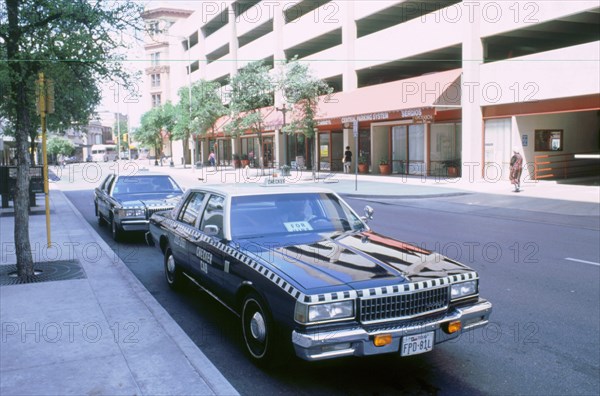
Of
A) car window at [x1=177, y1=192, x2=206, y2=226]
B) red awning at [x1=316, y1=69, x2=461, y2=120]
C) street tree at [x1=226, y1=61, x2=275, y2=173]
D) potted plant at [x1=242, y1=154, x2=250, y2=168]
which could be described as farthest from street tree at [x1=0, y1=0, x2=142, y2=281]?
potted plant at [x1=242, y1=154, x2=250, y2=168]

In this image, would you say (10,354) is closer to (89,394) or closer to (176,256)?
(89,394)

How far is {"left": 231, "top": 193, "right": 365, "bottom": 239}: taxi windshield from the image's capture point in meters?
5.83

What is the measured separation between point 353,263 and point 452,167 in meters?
26.3

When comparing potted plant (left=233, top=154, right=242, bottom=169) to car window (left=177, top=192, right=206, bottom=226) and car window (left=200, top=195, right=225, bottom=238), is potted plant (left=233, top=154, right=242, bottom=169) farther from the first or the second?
car window (left=200, top=195, right=225, bottom=238)

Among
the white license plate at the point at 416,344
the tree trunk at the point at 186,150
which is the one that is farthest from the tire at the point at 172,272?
the tree trunk at the point at 186,150

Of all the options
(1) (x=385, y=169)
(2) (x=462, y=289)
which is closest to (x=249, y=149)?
(1) (x=385, y=169)

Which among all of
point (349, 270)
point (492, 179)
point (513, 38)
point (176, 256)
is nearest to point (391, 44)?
point (513, 38)

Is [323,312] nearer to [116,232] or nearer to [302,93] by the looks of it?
[116,232]

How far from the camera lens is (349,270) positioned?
463 cm

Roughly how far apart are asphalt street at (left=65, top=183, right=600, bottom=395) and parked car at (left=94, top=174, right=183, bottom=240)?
500mm

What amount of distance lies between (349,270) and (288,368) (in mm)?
1097

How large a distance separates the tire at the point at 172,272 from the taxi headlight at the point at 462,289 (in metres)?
3.87

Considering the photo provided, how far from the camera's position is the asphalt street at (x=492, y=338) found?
4.65 metres

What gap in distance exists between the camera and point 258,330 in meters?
4.86
